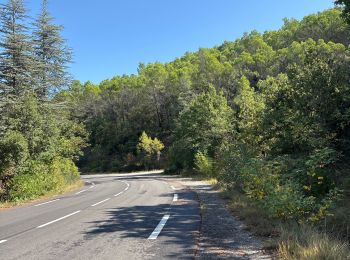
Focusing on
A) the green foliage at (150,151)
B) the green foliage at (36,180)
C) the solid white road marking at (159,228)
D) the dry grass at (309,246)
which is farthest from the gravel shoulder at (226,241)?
the green foliage at (150,151)

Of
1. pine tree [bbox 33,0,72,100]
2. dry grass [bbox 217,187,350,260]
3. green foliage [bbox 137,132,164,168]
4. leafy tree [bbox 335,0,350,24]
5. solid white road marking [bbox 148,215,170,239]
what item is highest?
pine tree [bbox 33,0,72,100]

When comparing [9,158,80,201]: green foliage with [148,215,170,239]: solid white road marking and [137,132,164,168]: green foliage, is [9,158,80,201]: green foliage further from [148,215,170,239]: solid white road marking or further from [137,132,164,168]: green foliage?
[137,132,164,168]: green foliage

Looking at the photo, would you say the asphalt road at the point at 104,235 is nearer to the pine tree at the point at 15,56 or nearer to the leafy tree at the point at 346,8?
the leafy tree at the point at 346,8

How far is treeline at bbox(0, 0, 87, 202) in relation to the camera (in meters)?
23.5

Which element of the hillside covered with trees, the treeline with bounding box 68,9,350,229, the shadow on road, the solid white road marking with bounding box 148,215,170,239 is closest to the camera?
the shadow on road

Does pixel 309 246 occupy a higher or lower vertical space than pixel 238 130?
lower

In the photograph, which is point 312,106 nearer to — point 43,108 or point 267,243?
point 267,243

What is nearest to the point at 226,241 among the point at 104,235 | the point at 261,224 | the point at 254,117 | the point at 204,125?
the point at 261,224

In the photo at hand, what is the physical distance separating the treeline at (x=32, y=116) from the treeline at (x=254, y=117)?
515cm

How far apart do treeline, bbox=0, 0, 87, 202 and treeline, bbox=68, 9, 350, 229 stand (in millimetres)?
5154

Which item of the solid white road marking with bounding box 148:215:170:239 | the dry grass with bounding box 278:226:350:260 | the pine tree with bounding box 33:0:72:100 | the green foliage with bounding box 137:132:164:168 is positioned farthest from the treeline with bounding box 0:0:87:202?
the green foliage with bounding box 137:132:164:168

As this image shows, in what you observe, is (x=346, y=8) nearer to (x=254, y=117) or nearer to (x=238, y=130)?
(x=254, y=117)

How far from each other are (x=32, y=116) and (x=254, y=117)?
14266 mm

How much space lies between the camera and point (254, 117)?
2173cm
